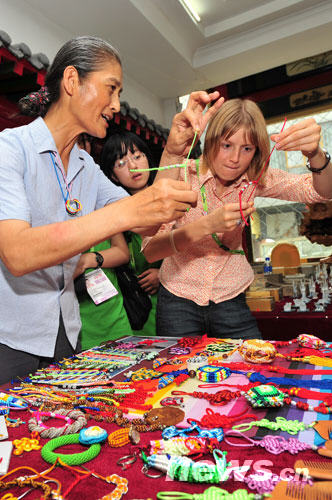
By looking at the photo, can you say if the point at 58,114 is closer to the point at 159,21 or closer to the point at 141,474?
the point at 141,474

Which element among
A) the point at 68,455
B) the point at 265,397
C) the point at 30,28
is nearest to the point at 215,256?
the point at 265,397

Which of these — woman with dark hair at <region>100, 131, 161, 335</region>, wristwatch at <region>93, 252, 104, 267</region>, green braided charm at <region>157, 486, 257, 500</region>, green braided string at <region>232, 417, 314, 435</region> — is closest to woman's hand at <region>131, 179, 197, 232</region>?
green braided string at <region>232, 417, 314, 435</region>

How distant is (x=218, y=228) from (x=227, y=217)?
3.9 inches

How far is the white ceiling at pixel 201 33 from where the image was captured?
4254 millimetres

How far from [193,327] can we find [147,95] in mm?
5261

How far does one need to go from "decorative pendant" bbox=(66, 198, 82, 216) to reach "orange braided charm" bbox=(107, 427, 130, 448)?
856 mm

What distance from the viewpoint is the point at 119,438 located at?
0.75 m

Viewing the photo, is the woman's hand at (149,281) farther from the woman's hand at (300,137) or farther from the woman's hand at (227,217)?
the woman's hand at (300,137)

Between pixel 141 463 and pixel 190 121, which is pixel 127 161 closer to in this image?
pixel 190 121

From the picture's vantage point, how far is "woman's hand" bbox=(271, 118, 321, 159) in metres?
1.34

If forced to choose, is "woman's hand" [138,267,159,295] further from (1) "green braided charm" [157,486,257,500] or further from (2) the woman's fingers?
(1) "green braided charm" [157,486,257,500]

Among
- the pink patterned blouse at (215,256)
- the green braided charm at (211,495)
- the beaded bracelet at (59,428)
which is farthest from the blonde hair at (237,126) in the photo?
the green braided charm at (211,495)

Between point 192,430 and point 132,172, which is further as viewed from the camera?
point 132,172

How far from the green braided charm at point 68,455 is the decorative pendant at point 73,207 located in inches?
33.0
